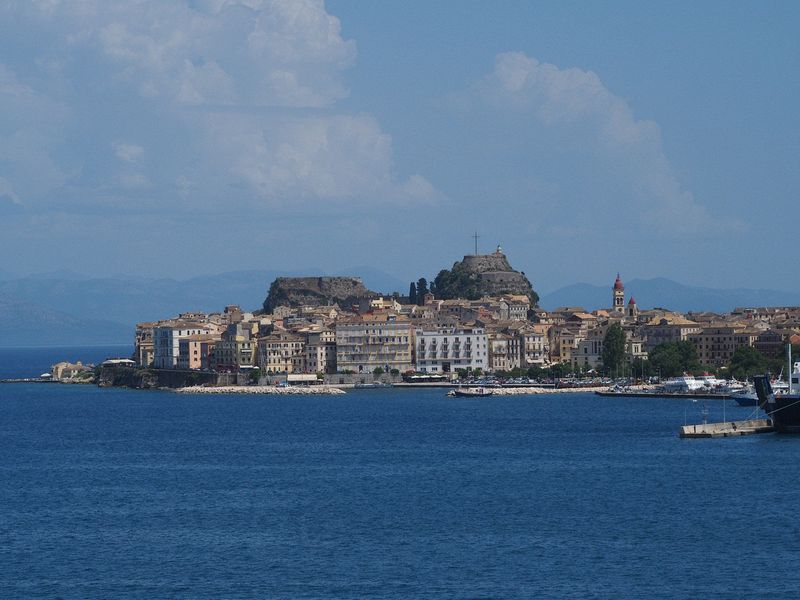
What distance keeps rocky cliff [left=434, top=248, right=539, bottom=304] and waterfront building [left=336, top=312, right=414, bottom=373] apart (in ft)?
131

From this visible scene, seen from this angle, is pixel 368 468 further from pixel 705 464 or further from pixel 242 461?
pixel 705 464

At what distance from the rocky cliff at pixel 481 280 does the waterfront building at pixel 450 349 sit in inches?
1483

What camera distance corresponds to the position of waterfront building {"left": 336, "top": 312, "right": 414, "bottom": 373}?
110188 millimetres

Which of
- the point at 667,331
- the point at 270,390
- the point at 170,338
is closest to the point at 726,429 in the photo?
the point at 270,390

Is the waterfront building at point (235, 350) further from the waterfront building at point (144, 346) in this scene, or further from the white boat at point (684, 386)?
the white boat at point (684, 386)

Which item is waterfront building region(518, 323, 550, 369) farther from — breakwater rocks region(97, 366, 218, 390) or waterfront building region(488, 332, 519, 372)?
breakwater rocks region(97, 366, 218, 390)

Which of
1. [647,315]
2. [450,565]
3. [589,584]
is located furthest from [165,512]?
[647,315]

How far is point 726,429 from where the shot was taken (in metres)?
58.9

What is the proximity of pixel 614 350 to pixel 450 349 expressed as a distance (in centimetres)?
1154

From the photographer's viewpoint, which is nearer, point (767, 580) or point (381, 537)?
point (767, 580)

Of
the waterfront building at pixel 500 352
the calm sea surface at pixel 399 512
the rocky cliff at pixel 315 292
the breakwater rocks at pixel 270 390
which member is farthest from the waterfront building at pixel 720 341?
the calm sea surface at pixel 399 512

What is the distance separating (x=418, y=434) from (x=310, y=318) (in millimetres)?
64254

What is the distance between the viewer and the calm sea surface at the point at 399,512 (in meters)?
30.1

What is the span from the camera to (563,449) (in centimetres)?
5419
